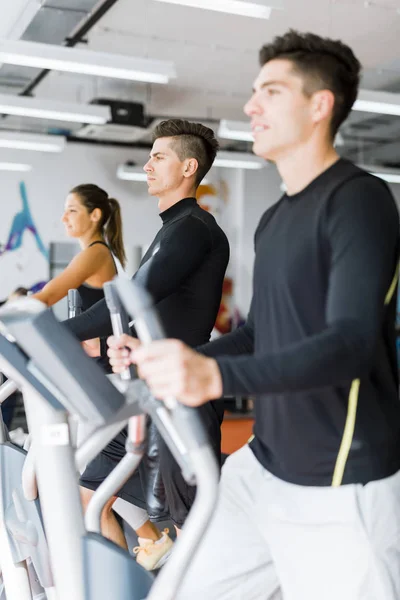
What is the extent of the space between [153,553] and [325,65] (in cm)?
215

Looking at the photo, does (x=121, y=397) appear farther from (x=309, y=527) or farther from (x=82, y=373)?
(x=309, y=527)

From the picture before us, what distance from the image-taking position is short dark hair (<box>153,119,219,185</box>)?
2.69 m

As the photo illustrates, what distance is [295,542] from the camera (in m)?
1.45

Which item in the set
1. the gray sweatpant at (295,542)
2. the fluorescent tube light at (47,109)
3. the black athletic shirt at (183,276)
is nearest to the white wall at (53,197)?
the fluorescent tube light at (47,109)

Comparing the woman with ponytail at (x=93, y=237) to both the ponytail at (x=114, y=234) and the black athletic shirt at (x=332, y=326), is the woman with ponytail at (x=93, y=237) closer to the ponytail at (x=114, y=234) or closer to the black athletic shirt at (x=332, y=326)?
the ponytail at (x=114, y=234)

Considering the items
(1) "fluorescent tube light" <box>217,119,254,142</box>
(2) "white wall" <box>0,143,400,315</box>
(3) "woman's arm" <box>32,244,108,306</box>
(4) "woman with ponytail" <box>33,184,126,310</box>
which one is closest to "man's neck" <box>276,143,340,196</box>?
(3) "woman's arm" <box>32,244,108,306</box>

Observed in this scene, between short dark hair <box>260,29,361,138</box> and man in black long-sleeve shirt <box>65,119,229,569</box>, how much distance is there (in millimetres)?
941

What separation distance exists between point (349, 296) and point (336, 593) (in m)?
0.53

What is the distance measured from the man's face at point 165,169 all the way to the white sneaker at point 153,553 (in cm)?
131

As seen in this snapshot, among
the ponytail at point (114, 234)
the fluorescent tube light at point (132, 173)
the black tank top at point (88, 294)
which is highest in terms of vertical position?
the fluorescent tube light at point (132, 173)

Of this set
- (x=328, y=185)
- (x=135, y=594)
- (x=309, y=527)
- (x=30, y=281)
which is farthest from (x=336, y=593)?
(x=30, y=281)

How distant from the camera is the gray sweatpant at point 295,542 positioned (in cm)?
137

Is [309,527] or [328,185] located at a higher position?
[328,185]

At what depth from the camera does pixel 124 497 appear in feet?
9.97
